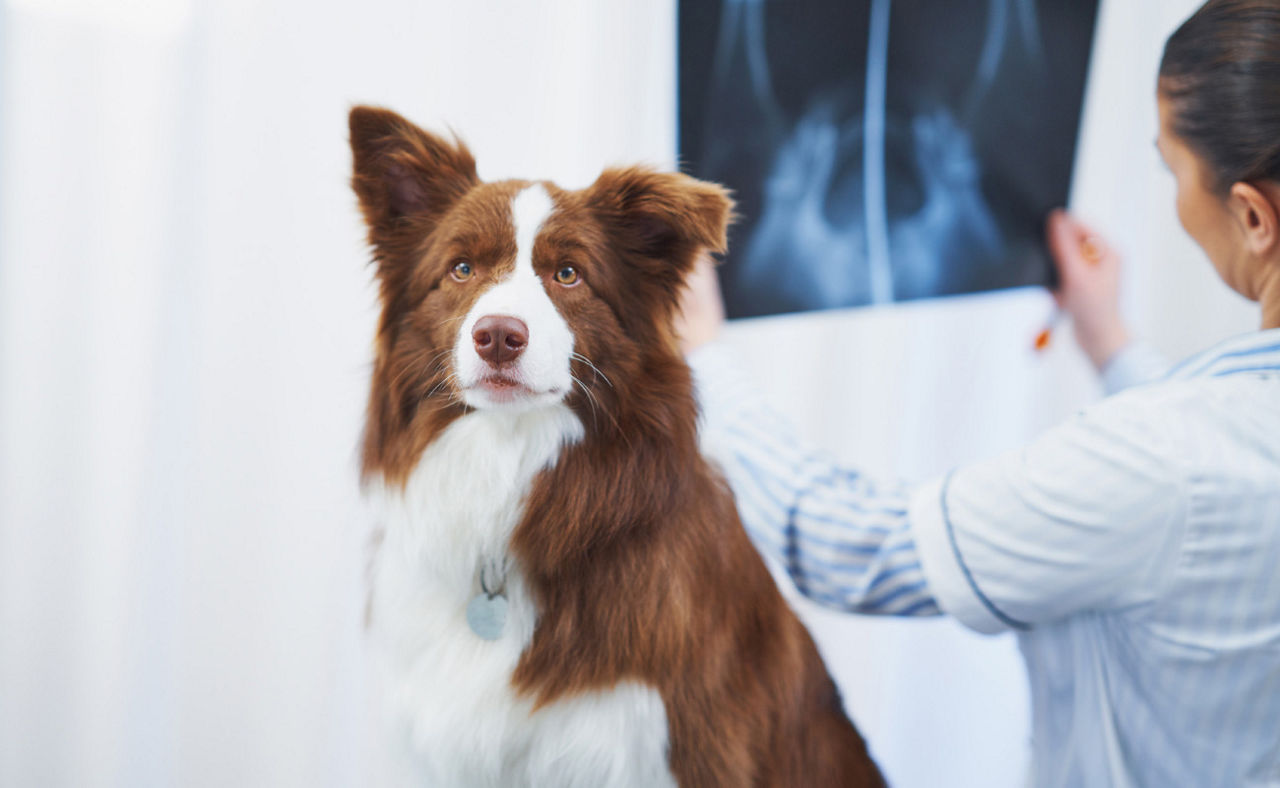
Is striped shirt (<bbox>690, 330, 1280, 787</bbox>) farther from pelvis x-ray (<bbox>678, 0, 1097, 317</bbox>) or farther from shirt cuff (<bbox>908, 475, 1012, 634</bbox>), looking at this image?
pelvis x-ray (<bbox>678, 0, 1097, 317</bbox>)

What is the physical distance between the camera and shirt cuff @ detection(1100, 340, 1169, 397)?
165 centimetres

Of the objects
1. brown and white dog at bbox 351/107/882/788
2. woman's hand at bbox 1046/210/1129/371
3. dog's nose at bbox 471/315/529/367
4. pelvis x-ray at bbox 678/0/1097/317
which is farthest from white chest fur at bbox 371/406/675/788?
woman's hand at bbox 1046/210/1129/371

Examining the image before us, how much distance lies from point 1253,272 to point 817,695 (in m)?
0.86

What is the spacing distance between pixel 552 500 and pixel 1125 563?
0.72 metres

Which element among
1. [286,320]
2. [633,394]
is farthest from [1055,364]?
[286,320]

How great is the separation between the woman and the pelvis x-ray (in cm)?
46

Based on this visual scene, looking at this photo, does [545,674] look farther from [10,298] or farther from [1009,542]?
[10,298]

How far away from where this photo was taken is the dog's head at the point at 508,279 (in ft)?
3.33

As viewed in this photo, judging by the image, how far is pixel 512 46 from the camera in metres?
1.88

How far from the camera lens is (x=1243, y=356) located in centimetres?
108

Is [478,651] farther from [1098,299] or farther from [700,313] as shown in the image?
[1098,299]

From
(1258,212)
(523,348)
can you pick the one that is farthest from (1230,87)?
(523,348)

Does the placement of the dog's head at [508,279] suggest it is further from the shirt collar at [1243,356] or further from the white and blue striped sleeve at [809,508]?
the shirt collar at [1243,356]

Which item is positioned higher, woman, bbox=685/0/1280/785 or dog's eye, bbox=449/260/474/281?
dog's eye, bbox=449/260/474/281
